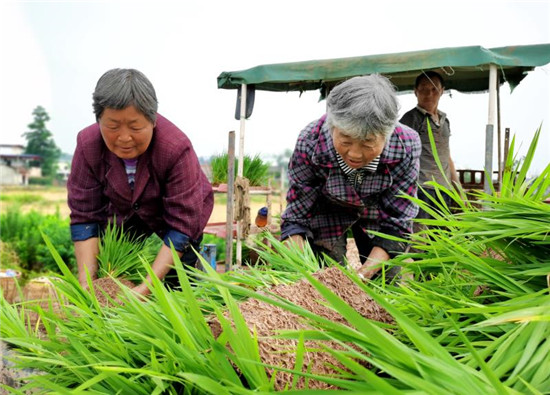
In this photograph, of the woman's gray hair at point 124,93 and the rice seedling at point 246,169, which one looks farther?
the rice seedling at point 246,169

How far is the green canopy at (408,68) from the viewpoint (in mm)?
4934

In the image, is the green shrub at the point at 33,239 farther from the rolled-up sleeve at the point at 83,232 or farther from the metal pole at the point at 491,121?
the metal pole at the point at 491,121

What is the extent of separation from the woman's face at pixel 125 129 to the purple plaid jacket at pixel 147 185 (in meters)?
0.19

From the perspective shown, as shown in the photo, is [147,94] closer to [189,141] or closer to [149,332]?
[189,141]

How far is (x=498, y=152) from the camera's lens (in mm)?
6965

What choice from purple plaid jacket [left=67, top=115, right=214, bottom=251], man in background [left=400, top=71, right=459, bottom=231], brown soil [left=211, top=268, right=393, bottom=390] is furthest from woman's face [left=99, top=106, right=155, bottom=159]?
man in background [left=400, top=71, right=459, bottom=231]

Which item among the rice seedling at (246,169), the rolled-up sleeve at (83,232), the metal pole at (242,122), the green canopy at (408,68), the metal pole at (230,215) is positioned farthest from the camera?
the rice seedling at (246,169)

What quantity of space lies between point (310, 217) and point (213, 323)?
157 cm

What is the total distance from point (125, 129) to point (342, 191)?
916 millimetres

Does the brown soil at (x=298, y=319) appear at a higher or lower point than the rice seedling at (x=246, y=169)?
lower

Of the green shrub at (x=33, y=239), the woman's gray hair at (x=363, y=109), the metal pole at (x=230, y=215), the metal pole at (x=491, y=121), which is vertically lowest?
the green shrub at (x=33, y=239)

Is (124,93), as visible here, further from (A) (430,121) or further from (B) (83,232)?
(A) (430,121)

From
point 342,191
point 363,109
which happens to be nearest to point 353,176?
point 342,191

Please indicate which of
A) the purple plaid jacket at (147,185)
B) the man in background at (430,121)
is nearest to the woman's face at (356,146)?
the purple plaid jacket at (147,185)
